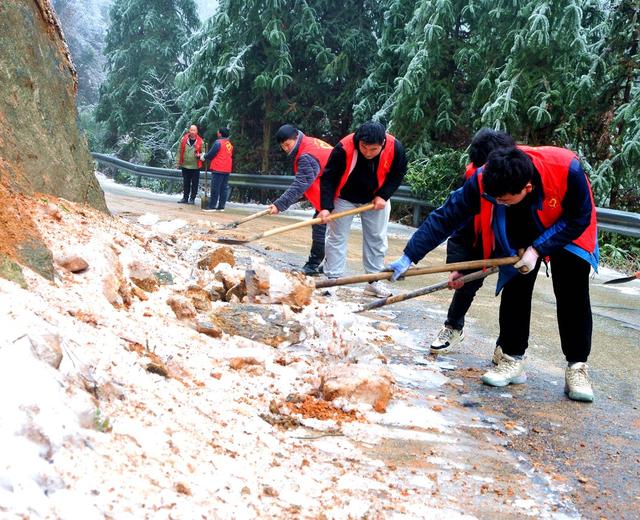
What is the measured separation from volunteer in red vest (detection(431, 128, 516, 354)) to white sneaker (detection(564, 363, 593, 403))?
85 centimetres

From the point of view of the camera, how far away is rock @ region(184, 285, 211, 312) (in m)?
4.55

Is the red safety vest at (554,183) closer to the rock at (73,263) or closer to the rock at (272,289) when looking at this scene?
the rock at (272,289)

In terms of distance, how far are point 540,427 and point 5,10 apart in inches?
163

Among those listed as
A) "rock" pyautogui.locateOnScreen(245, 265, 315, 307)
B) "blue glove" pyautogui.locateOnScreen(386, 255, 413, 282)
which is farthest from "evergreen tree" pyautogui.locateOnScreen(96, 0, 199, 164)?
"blue glove" pyautogui.locateOnScreen(386, 255, 413, 282)

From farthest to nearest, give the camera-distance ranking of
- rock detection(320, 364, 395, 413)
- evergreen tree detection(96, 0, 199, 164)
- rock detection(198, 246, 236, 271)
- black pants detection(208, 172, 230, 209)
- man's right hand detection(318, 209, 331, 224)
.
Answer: evergreen tree detection(96, 0, 199, 164), black pants detection(208, 172, 230, 209), man's right hand detection(318, 209, 331, 224), rock detection(198, 246, 236, 271), rock detection(320, 364, 395, 413)

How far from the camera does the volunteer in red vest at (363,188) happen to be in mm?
6586

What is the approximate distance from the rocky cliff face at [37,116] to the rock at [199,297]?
3.57 ft

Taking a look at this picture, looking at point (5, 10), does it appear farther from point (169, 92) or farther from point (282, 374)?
point (169, 92)

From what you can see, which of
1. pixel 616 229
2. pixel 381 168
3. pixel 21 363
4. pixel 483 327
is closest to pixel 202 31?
pixel 616 229

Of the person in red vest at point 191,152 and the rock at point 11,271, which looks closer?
the rock at point 11,271

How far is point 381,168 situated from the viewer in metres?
6.69

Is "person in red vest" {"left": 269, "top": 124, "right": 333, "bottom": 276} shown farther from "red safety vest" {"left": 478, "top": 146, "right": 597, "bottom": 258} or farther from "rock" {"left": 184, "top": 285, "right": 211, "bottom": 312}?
"red safety vest" {"left": 478, "top": 146, "right": 597, "bottom": 258}

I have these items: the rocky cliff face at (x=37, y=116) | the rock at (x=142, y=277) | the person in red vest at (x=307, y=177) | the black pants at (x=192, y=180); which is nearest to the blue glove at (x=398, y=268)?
the rock at (x=142, y=277)

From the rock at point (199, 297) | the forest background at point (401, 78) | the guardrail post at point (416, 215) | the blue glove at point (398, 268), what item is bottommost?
the guardrail post at point (416, 215)
